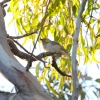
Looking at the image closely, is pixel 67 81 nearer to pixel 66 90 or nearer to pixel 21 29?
pixel 66 90

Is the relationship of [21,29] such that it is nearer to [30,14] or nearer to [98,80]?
[30,14]

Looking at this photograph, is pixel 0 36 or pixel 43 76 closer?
pixel 0 36

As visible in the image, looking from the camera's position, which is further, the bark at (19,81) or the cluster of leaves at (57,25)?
the cluster of leaves at (57,25)

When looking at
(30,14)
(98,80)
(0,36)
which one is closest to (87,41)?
(98,80)

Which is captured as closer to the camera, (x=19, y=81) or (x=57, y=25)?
(x=19, y=81)

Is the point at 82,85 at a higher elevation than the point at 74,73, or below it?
below

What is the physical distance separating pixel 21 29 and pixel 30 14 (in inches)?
3.0

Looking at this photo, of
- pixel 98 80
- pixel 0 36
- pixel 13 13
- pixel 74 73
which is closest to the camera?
pixel 74 73

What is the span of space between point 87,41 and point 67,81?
0.95 ft

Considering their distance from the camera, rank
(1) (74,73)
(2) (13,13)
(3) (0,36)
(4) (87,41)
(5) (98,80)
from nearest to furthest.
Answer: (1) (74,73) < (3) (0,36) < (4) (87,41) < (5) (98,80) < (2) (13,13)

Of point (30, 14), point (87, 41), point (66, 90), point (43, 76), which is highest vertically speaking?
point (30, 14)

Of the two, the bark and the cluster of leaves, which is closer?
the bark

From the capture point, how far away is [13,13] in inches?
60.7

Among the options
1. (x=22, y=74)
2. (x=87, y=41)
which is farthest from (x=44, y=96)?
(x=87, y=41)
